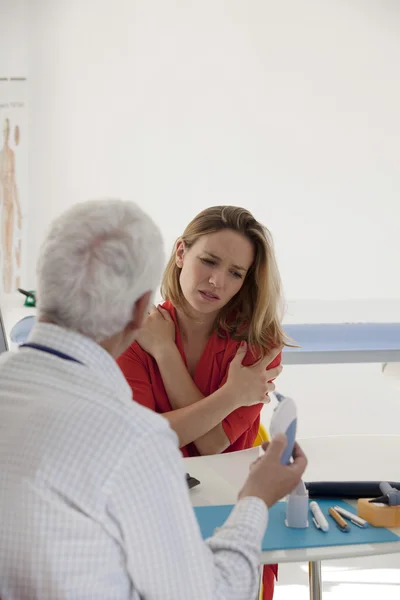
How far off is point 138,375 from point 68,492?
1.19 m

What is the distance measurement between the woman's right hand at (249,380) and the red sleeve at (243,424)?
0.04m

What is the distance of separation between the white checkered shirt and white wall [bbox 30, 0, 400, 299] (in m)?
4.01

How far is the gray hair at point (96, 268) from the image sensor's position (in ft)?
3.26

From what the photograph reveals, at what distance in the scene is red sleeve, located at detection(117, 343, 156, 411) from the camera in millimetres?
2062

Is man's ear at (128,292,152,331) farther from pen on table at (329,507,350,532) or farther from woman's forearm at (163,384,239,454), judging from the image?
woman's forearm at (163,384,239,454)

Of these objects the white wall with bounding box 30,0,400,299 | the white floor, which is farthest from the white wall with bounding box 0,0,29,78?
the white floor

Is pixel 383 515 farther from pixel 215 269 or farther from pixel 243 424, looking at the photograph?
pixel 215 269

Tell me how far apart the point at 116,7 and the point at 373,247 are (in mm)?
2296

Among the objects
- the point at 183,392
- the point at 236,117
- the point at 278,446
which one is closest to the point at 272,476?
the point at 278,446

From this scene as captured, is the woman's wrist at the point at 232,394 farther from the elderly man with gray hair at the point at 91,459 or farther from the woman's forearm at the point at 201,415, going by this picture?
the elderly man with gray hair at the point at 91,459

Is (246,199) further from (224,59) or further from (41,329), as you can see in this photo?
(41,329)

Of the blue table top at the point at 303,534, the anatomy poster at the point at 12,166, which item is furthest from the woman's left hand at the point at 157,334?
the anatomy poster at the point at 12,166

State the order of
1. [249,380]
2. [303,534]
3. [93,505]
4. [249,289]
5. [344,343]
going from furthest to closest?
1. [344,343]
2. [249,289]
3. [249,380]
4. [303,534]
5. [93,505]

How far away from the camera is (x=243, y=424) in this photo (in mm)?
2090
